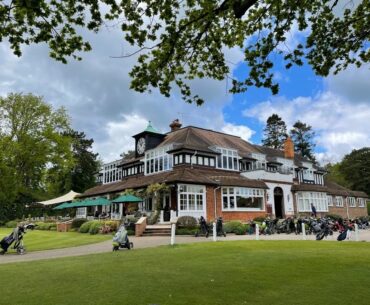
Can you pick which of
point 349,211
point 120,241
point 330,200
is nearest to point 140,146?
point 120,241

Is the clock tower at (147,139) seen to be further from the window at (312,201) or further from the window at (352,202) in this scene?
the window at (352,202)

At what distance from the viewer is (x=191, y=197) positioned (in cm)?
2797

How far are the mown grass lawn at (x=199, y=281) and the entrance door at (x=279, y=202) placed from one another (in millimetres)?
25703

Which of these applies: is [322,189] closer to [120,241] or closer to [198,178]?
[198,178]

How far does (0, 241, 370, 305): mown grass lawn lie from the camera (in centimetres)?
615

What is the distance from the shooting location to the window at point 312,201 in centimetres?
3886

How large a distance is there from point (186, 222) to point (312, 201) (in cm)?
2058

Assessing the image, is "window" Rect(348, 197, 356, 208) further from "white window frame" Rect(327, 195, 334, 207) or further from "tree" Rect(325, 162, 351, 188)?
"tree" Rect(325, 162, 351, 188)

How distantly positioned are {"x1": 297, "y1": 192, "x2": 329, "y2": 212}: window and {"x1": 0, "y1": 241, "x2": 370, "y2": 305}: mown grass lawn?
94.8 ft

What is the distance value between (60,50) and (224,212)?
24.0 metres

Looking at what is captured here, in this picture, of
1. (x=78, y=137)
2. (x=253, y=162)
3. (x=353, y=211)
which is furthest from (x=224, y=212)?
(x=78, y=137)

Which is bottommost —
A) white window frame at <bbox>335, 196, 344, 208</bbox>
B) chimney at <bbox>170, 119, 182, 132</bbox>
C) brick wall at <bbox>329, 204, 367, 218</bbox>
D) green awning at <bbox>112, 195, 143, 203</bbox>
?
brick wall at <bbox>329, 204, 367, 218</bbox>

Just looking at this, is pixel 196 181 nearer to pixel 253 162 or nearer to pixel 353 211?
pixel 253 162

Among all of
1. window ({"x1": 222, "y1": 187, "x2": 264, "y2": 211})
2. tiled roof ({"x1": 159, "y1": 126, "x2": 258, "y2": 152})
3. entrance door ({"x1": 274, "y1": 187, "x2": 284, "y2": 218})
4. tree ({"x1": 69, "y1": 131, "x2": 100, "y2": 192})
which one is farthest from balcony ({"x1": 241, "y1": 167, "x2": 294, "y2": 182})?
tree ({"x1": 69, "y1": 131, "x2": 100, "y2": 192})
